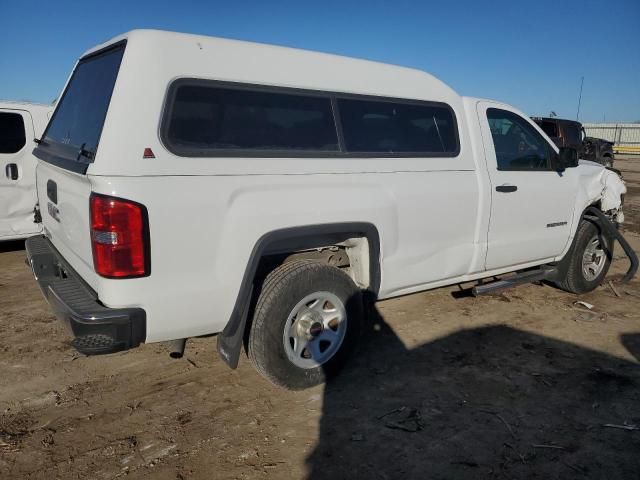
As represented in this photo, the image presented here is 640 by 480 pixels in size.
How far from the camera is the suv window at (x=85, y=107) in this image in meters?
2.66

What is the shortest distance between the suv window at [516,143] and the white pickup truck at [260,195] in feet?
0.09

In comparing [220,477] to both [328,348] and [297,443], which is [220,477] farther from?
[328,348]

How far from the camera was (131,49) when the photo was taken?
2.54m

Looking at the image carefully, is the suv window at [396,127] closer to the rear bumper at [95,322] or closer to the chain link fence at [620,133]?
the rear bumper at [95,322]

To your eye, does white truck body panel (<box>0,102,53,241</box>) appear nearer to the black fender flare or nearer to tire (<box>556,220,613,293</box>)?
the black fender flare

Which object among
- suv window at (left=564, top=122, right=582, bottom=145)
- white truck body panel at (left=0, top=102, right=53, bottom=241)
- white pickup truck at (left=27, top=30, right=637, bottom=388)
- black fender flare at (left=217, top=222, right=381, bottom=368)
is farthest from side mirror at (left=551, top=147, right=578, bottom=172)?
suv window at (left=564, top=122, right=582, bottom=145)

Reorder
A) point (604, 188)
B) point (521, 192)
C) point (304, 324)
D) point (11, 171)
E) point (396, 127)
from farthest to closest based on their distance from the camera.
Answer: point (11, 171), point (604, 188), point (521, 192), point (396, 127), point (304, 324)

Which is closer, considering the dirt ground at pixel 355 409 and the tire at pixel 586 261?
the dirt ground at pixel 355 409

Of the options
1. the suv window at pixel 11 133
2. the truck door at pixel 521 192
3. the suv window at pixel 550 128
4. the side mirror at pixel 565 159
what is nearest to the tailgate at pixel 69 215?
the truck door at pixel 521 192

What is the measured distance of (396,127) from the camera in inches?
141

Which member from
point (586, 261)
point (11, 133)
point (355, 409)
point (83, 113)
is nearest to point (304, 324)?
point (355, 409)

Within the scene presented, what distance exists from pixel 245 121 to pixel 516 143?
2711 millimetres

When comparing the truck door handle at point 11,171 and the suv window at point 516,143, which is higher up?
the suv window at point 516,143

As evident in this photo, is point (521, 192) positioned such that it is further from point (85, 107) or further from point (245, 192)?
point (85, 107)
